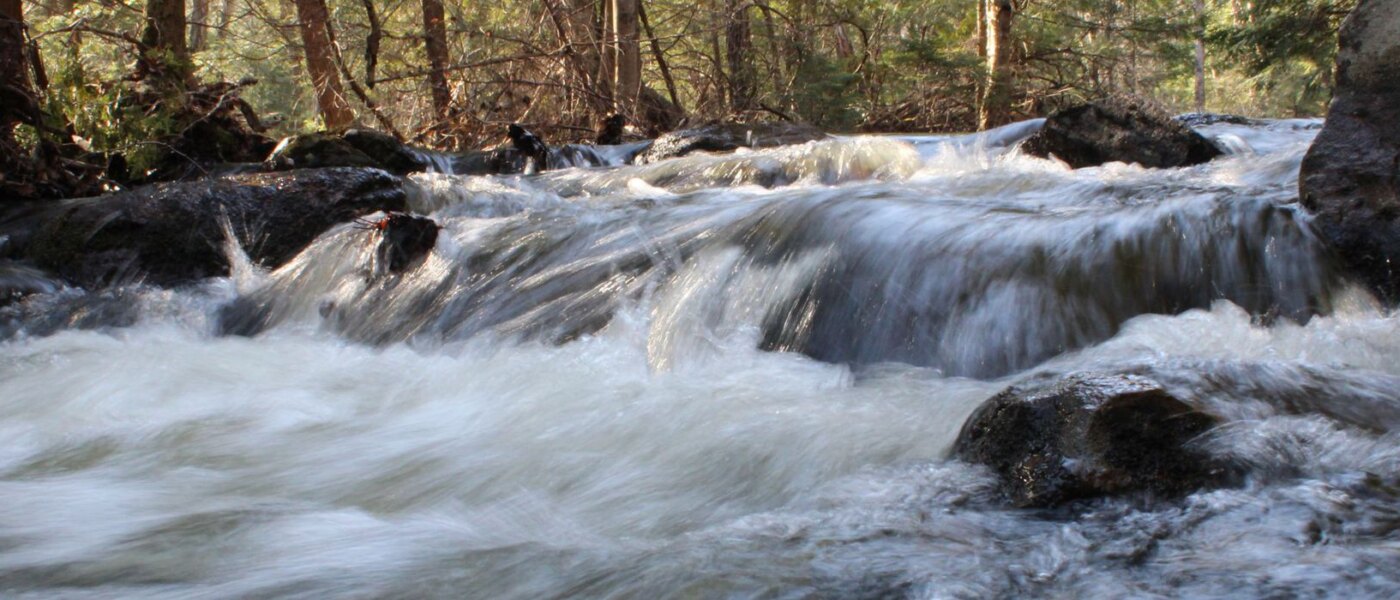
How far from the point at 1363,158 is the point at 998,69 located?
320 inches

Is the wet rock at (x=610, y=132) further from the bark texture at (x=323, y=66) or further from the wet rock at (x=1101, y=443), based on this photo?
the wet rock at (x=1101, y=443)

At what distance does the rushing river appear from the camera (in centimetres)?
213

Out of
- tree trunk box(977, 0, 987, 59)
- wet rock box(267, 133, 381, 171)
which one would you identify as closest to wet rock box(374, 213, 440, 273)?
wet rock box(267, 133, 381, 171)

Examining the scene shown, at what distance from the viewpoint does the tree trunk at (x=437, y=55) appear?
11.4 metres

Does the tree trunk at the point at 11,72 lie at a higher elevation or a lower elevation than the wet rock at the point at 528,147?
higher

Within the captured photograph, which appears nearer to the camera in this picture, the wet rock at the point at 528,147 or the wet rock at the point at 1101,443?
the wet rock at the point at 1101,443

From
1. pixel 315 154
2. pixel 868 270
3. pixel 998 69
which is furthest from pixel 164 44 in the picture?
pixel 998 69

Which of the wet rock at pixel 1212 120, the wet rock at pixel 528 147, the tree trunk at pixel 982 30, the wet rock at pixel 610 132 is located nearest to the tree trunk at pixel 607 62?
the wet rock at pixel 610 132

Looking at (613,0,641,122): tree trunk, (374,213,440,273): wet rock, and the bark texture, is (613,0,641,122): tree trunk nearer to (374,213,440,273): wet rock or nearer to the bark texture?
the bark texture

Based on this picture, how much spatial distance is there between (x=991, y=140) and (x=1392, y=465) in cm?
585

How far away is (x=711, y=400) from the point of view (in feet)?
11.4

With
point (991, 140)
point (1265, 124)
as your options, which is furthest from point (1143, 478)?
point (1265, 124)

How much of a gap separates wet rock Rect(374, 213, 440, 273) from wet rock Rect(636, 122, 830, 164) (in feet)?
10.3

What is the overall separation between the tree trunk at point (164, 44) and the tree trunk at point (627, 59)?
4.11m
